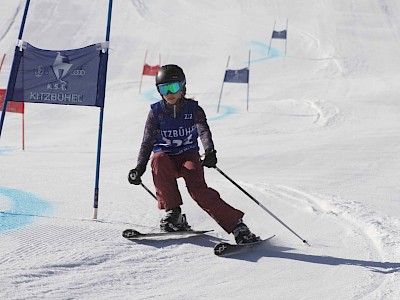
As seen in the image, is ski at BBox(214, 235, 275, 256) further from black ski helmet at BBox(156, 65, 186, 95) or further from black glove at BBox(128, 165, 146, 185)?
black ski helmet at BBox(156, 65, 186, 95)

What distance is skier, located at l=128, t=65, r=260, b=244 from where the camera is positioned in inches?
173

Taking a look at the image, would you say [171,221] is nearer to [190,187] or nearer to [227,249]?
[190,187]

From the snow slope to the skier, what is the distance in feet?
0.86

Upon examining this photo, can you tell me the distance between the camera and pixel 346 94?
60.0ft

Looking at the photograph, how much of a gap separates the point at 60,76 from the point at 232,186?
8.30 ft

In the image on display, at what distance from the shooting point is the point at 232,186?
668cm

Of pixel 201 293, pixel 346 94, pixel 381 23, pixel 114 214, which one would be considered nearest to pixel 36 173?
pixel 114 214

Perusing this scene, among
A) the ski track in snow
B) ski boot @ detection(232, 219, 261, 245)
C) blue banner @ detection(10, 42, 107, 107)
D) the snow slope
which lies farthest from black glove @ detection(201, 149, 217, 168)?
blue banner @ detection(10, 42, 107, 107)

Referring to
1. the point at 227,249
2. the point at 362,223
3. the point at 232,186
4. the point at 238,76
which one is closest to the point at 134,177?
the point at 227,249

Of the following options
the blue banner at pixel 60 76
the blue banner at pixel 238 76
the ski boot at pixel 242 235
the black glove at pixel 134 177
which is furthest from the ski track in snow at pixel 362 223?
the blue banner at pixel 238 76

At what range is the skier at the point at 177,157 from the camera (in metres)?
4.38

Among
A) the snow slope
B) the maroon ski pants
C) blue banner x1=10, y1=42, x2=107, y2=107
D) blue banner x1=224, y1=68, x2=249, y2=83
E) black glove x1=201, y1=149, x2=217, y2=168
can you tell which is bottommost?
the snow slope

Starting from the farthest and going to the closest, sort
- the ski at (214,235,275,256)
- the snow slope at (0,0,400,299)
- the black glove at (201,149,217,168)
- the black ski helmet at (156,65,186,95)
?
the black ski helmet at (156,65,186,95) < the black glove at (201,149,217,168) < the ski at (214,235,275,256) < the snow slope at (0,0,400,299)

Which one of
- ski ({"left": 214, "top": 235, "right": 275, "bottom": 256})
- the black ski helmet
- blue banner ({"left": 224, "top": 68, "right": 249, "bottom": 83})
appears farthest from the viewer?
blue banner ({"left": 224, "top": 68, "right": 249, "bottom": 83})
